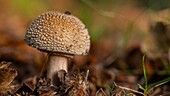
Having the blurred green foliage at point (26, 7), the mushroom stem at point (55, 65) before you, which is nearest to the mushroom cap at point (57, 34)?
the mushroom stem at point (55, 65)

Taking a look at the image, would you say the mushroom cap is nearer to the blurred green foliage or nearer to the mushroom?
the mushroom

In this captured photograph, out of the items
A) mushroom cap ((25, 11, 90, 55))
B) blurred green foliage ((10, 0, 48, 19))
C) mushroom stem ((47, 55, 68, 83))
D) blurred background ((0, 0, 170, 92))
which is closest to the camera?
mushroom cap ((25, 11, 90, 55))

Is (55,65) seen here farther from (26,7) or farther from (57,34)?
(26,7)

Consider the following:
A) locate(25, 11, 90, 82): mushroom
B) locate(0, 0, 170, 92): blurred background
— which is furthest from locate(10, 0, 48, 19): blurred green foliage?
locate(25, 11, 90, 82): mushroom

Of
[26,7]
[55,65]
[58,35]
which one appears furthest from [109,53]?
[26,7]

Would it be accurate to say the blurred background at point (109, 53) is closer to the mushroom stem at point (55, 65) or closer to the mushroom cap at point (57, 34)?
the mushroom stem at point (55, 65)

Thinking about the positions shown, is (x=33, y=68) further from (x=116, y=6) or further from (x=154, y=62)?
(x=116, y=6)

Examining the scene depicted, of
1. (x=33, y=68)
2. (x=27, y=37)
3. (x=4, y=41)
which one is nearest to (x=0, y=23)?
(x=4, y=41)
